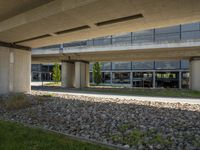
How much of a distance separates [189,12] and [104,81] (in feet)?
134

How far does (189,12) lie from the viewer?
39.5ft

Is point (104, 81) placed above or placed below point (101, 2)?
below

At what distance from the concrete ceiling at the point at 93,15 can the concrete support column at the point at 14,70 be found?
5465 millimetres

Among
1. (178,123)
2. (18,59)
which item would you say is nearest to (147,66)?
(18,59)

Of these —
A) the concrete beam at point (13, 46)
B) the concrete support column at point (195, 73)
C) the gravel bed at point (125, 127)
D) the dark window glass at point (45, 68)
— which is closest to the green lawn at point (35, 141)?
the gravel bed at point (125, 127)

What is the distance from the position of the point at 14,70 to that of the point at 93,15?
13.3m

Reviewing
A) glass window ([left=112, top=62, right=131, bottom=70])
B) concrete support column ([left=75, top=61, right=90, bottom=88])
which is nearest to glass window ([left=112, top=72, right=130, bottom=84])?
glass window ([left=112, top=62, right=131, bottom=70])

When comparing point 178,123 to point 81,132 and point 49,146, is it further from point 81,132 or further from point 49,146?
point 49,146

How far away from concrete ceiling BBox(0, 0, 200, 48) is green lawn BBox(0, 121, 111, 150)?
21.0 feet

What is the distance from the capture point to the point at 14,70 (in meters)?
22.9

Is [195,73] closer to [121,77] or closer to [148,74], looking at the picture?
[148,74]

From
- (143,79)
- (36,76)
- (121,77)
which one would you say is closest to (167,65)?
(143,79)

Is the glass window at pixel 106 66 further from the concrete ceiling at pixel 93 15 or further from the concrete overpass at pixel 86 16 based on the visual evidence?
the concrete ceiling at pixel 93 15

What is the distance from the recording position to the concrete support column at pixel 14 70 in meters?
21.8
